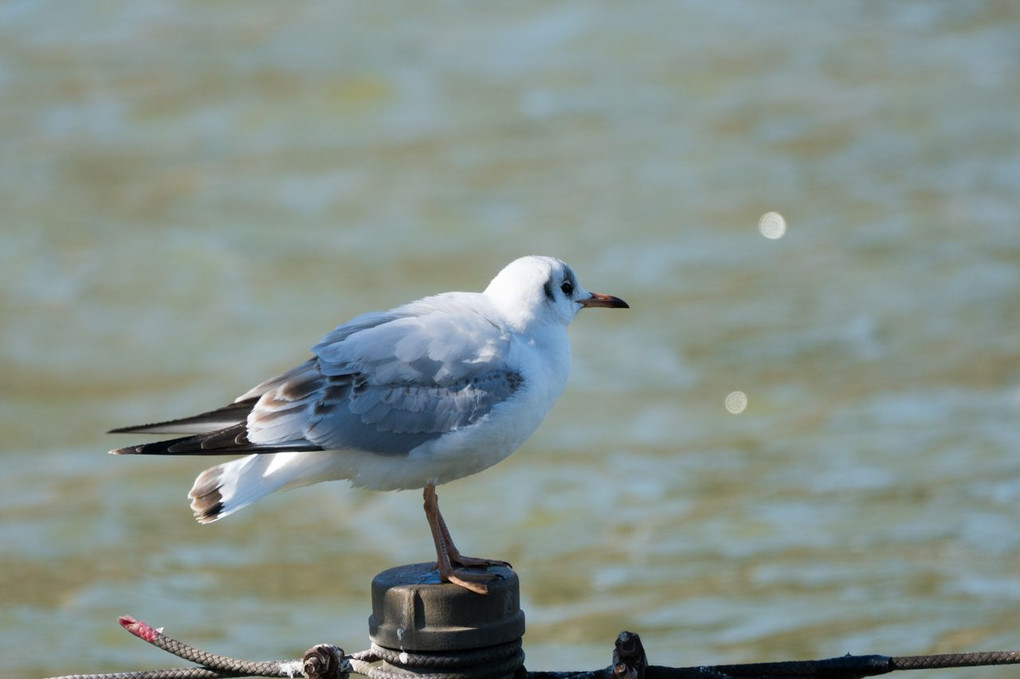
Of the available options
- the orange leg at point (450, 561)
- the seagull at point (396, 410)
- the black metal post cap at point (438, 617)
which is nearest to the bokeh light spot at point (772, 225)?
the seagull at point (396, 410)

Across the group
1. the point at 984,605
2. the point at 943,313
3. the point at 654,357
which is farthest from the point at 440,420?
the point at 943,313

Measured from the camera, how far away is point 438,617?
3.04m

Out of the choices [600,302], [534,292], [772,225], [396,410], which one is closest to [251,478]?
[396,410]

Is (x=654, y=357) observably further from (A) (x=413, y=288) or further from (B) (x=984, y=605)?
(B) (x=984, y=605)

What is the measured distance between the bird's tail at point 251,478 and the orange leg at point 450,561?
23cm

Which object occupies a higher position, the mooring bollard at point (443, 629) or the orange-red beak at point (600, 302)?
the orange-red beak at point (600, 302)

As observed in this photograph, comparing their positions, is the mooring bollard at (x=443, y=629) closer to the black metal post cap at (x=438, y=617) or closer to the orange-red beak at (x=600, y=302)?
the black metal post cap at (x=438, y=617)

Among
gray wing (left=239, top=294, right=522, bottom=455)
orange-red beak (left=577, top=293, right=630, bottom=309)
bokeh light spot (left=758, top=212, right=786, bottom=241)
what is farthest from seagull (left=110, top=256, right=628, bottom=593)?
bokeh light spot (left=758, top=212, right=786, bottom=241)

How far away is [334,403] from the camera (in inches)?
139

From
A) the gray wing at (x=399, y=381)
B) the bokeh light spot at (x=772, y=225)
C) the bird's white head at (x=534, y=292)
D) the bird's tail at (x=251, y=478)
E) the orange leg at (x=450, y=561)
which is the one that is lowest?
the orange leg at (x=450, y=561)

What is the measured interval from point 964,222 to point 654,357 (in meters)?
3.61

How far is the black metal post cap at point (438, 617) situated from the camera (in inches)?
120

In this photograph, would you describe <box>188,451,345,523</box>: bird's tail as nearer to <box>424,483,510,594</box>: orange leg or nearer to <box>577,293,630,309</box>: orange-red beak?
<box>424,483,510,594</box>: orange leg

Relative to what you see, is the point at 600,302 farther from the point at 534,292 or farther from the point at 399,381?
the point at 399,381
